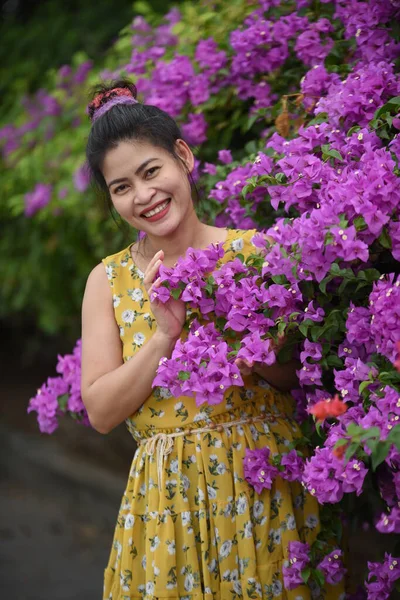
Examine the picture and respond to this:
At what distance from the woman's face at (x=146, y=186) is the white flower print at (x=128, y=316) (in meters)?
0.24

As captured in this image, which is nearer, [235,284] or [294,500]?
[235,284]

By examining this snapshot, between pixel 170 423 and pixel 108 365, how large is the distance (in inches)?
9.3

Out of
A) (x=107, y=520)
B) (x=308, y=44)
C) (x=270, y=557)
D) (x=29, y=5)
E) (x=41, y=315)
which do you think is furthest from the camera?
(x=29, y=5)

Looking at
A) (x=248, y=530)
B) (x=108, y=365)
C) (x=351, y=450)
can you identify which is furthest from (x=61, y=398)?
(x=351, y=450)

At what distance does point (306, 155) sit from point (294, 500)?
97cm

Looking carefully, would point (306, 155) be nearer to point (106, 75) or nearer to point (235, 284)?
point (235, 284)

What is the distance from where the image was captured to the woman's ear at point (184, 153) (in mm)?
2283

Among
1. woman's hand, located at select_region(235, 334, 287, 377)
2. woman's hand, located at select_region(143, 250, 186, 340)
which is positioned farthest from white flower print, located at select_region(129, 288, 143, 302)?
woman's hand, located at select_region(235, 334, 287, 377)

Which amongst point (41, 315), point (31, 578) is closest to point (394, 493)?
point (31, 578)

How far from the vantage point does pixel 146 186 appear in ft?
7.00

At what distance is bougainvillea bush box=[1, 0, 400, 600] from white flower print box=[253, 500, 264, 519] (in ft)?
0.19

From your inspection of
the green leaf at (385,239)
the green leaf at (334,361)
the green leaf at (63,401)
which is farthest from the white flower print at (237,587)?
the green leaf at (385,239)

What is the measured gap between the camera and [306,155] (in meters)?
1.99

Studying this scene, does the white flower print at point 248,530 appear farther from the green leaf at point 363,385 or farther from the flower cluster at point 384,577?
the green leaf at point 363,385
